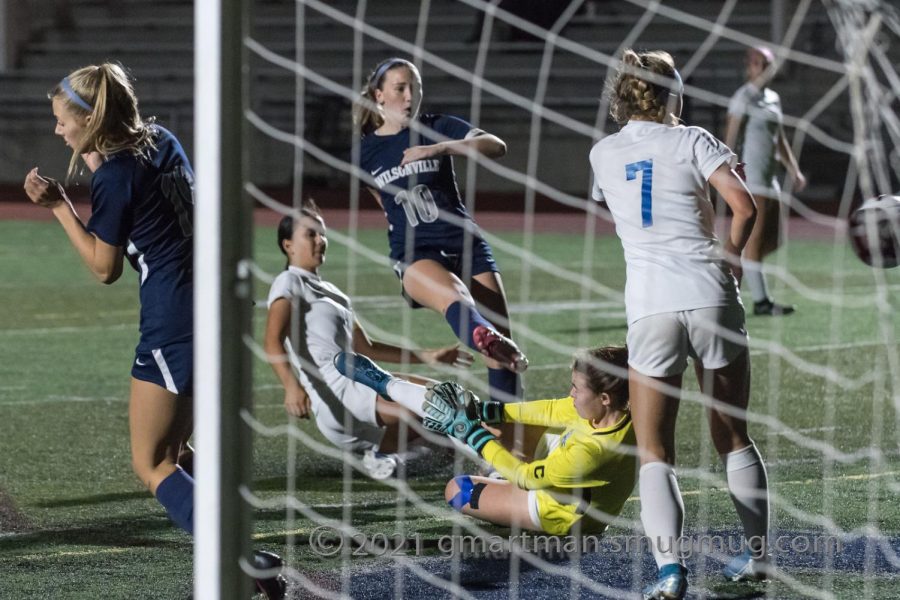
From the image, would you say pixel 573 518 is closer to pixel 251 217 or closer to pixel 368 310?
pixel 251 217

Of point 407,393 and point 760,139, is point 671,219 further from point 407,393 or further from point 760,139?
point 760,139

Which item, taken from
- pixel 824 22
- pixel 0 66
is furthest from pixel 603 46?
pixel 0 66

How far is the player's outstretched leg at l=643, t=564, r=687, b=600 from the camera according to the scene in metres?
4.31

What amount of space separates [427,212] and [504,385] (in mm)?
830

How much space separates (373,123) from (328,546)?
2.17 m

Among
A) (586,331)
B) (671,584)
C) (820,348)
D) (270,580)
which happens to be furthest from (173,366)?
(820,348)

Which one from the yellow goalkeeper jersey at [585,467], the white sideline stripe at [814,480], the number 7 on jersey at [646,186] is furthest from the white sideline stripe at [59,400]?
the number 7 on jersey at [646,186]

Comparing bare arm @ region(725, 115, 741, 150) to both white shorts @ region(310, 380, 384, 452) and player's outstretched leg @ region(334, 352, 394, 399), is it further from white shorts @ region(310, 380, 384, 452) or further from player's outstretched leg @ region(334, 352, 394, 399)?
player's outstretched leg @ region(334, 352, 394, 399)

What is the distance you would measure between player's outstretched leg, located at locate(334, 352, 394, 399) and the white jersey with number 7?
4.51ft

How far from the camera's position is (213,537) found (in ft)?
11.1

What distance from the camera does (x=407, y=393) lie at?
538 centimetres

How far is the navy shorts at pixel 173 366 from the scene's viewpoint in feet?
14.6

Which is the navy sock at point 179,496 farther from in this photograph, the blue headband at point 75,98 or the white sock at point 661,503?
the white sock at point 661,503

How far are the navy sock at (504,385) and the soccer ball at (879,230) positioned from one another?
1.72 metres
